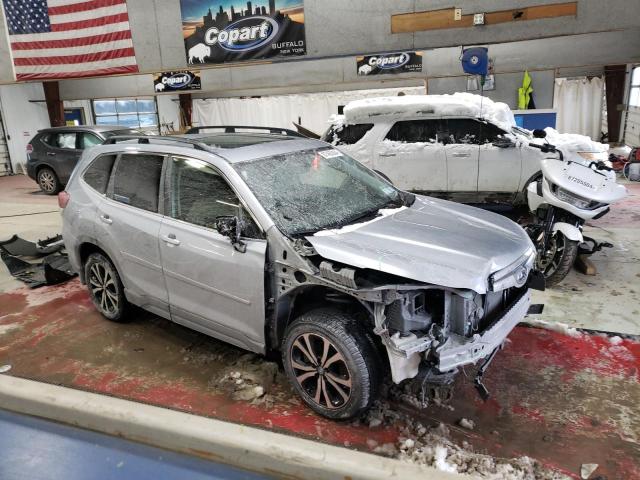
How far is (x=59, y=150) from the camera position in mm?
10633

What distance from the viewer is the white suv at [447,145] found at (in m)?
7.11

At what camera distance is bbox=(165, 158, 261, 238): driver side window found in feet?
10.3

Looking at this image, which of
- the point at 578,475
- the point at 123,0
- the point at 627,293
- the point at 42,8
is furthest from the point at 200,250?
the point at 42,8

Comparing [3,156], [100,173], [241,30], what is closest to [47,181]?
[241,30]

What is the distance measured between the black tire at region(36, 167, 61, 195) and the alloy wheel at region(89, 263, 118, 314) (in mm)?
7899

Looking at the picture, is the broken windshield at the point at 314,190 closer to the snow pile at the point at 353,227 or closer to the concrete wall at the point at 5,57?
the snow pile at the point at 353,227

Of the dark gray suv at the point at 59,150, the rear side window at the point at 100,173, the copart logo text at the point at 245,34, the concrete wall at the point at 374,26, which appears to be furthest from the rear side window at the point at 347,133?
the dark gray suv at the point at 59,150

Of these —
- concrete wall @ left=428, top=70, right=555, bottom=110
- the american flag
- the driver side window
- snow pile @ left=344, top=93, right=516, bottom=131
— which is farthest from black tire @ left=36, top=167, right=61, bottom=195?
the driver side window

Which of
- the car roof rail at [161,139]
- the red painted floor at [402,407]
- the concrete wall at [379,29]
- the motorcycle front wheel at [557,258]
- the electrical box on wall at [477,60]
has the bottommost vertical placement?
the red painted floor at [402,407]

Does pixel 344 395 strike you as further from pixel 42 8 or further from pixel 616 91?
pixel 616 91

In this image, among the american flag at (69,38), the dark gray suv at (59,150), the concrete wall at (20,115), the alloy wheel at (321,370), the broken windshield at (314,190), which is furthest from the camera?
the concrete wall at (20,115)

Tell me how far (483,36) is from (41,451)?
8.23 metres

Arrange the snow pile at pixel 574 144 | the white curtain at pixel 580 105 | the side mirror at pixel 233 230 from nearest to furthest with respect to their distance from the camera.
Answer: the side mirror at pixel 233 230
the snow pile at pixel 574 144
the white curtain at pixel 580 105

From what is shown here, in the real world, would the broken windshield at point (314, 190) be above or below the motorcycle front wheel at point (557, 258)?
above
